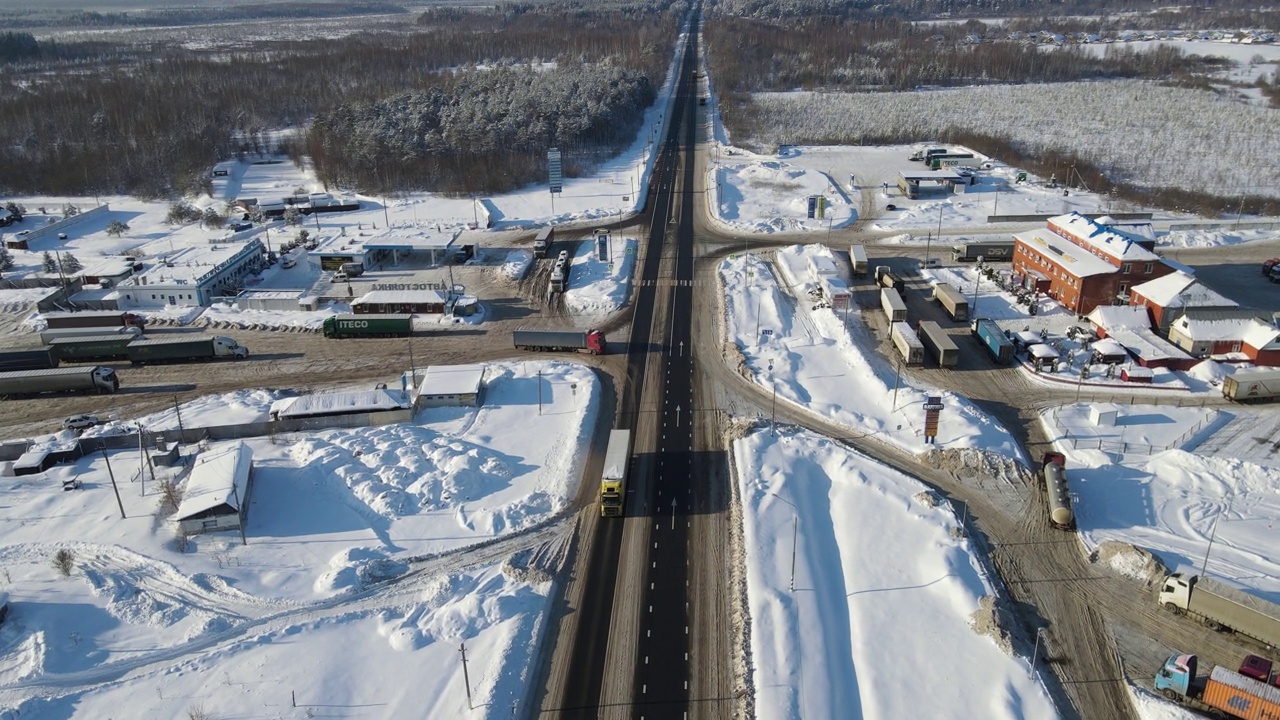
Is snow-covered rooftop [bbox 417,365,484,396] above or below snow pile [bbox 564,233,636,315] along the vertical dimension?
below

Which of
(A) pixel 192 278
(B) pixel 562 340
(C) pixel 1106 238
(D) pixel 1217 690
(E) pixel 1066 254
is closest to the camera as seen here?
(D) pixel 1217 690

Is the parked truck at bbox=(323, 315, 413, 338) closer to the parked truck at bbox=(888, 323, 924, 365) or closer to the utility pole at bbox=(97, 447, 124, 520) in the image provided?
the utility pole at bbox=(97, 447, 124, 520)

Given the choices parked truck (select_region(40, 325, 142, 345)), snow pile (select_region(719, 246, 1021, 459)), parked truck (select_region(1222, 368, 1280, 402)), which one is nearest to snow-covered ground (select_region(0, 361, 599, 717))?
snow pile (select_region(719, 246, 1021, 459))

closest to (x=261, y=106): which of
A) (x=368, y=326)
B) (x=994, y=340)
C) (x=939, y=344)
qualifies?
(x=368, y=326)

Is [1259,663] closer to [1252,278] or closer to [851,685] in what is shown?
[851,685]

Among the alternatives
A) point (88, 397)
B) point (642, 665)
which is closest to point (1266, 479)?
point (642, 665)

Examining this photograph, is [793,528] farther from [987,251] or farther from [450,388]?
[987,251]

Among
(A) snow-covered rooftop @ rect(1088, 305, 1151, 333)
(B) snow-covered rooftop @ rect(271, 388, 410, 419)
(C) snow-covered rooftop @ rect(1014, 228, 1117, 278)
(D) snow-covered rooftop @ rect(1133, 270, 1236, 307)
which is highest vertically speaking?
(C) snow-covered rooftop @ rect(1014, 228, 1117, 278)
